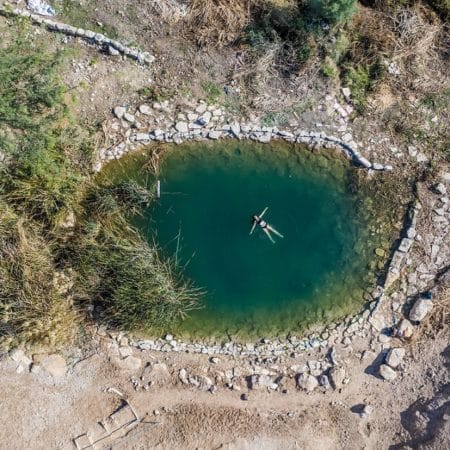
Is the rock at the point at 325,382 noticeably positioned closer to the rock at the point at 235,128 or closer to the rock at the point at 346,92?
the rock at the point at 235,128

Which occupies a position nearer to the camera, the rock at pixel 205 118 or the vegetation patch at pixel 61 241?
the vegetation patch at pixel 61 241

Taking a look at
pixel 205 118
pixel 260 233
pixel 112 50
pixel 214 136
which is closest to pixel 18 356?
pixel 260 233

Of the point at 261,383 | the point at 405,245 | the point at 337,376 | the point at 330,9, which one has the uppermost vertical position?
the point at 330,9

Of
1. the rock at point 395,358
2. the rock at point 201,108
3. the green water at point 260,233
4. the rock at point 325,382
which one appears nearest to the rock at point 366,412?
the rock at point 325,382

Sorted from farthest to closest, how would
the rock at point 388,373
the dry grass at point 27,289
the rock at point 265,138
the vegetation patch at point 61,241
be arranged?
the rock at point 265,138 < the rock at point 388,373 < the dry grass at point 27,289 < the vegetation patch at point 61,241

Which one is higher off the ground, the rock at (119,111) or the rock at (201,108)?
the rock at (201,108)

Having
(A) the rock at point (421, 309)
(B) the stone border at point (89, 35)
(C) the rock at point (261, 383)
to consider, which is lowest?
(C) the rock at point (261, 383)

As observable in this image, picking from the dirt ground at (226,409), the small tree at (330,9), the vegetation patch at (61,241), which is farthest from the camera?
the dirt ground at (226,409)

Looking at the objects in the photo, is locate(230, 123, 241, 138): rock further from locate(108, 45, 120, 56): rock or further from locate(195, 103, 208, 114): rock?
locate(108, 45, 120, 56): rock

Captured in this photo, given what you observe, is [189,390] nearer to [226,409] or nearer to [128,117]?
[226,409]
